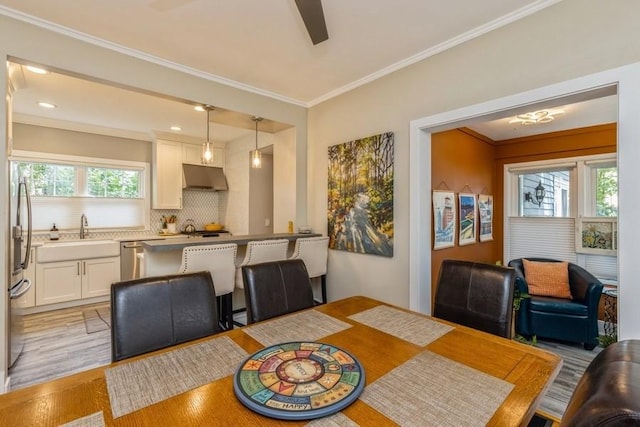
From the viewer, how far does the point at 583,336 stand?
9.53 feet

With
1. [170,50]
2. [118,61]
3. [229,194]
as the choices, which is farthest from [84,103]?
[229,194]

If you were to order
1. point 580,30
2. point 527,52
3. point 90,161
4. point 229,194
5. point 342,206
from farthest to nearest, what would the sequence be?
point 229,194 < point 90,161 < point 342,206 < point 527,52 < point 580,30

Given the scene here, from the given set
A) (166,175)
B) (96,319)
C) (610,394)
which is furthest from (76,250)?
(610,394)

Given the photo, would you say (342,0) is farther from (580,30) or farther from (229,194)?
(229,194)

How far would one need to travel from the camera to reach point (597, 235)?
3.87m

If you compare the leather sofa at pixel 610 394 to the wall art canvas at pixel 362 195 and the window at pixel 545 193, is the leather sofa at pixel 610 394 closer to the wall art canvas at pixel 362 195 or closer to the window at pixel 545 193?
the wall art canvas at pixel 362 195

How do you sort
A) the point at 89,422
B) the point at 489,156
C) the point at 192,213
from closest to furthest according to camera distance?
the point at 89,422, the point at 489,156, the point at 192,213

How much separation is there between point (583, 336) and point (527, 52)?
272 cm

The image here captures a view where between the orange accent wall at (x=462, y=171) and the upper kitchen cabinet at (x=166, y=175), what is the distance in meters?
4.14

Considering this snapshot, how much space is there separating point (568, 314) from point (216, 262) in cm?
342

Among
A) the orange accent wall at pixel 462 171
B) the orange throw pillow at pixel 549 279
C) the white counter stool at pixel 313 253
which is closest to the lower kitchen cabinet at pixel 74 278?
the white counter stool at pixel 313 253

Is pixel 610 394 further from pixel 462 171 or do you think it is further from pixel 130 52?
pixel 462 171

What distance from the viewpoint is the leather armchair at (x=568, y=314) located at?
2.90m

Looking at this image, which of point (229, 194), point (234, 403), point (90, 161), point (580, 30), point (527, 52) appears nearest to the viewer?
A: point (234, 403)
